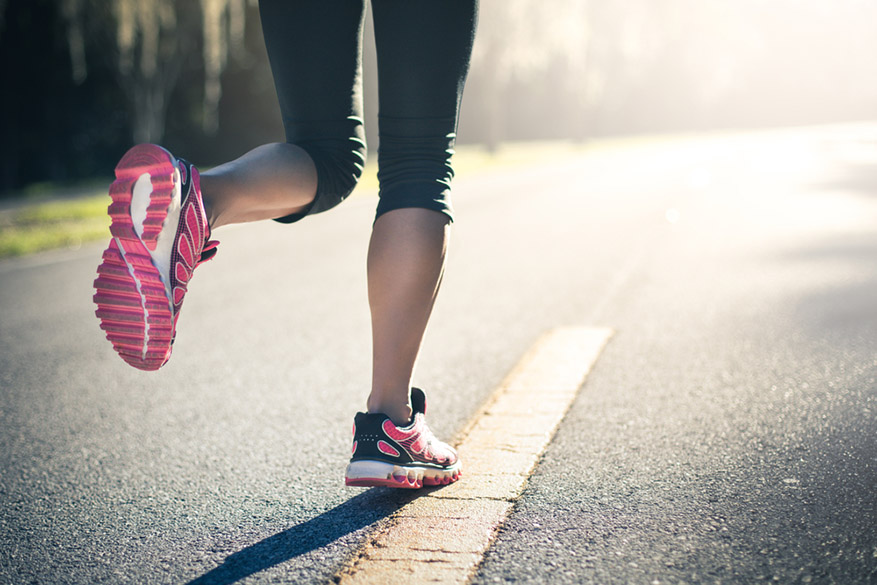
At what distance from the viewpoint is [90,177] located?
23.3 m

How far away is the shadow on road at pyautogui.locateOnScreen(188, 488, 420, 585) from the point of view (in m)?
1.35

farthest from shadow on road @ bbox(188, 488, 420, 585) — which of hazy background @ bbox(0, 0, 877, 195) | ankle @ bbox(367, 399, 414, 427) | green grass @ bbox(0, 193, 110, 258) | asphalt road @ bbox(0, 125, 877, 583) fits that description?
hazy background @ bbox(0, 0, 877, 195)

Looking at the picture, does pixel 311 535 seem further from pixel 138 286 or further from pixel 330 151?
pixel 330 151

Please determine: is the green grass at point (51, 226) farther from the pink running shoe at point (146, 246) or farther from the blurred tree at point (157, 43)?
the pink running shoe at point (146, 246)

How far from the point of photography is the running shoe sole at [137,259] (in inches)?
54.8

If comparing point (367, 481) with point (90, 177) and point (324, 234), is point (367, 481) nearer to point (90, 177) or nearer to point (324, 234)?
point (324, 234)

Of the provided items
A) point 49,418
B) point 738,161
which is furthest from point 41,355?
point 738,161

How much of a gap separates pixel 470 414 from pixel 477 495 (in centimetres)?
60

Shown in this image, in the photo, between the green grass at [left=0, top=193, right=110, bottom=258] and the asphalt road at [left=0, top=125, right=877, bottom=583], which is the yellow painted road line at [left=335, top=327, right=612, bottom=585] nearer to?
the asphalt road at [left=0, top=125, right=877, bottom=583]

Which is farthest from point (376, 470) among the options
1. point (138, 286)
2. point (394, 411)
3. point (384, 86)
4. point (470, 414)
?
point (384, 86)

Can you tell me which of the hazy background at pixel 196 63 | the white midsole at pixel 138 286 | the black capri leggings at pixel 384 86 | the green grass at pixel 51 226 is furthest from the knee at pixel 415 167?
the hazy background at pixel 196 63

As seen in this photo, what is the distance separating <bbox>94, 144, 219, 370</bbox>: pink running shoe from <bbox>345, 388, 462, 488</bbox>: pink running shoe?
426 mm

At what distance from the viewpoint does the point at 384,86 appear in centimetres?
165

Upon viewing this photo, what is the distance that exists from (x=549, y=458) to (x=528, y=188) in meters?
11.7
